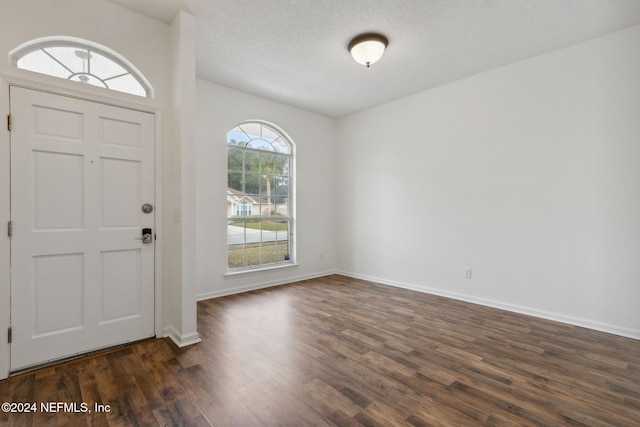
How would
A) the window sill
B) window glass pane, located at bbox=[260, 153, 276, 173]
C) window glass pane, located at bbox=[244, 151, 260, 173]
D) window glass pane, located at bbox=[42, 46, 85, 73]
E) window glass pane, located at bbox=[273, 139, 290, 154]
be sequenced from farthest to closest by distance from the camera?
window glass pane, located at bbox=[273, 139, 290, 154] < window glass pane, located at bbox=[260, 153, 276, 173] < window glass pane, located at bbox=[244, 151, 260, 173] < the window sill < window glass pane, located at bbox=[42, 46, 85, 73]

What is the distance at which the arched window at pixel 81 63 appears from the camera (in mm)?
2316

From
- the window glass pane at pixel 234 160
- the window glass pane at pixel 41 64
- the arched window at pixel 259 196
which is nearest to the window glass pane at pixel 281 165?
the arched window at pixel 259 196

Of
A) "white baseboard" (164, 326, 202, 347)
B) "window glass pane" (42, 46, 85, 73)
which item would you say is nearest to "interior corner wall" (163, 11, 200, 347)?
"white baseboard" (164, 326, 202, 347)

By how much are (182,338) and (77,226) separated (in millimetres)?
1299

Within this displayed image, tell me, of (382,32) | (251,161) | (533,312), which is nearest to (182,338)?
(251,161)

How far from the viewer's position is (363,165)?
534 centimetres

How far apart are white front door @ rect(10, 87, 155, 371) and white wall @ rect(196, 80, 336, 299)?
4.31 feet

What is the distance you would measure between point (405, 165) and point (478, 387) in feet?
11.0

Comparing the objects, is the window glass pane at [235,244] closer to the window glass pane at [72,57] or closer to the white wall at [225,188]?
the white wall at [225,188]

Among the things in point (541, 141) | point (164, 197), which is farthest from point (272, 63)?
point (541, 141)

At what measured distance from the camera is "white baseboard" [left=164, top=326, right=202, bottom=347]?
2654mm

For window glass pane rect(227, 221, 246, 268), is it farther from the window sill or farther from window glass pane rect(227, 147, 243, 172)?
window glass pane rect(227, 147, 243, 172)

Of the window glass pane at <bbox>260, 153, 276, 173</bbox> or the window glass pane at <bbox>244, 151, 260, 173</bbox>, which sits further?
the window glass pane at <bbox>260, 153, 276, 173</bbox>

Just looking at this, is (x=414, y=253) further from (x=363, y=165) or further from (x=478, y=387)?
(x=478, y=387)
